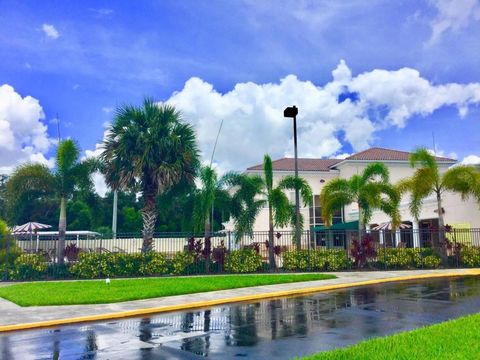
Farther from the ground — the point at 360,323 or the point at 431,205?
the point at 431,205

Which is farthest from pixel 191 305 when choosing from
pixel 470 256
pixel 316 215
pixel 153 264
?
pixel 316 215

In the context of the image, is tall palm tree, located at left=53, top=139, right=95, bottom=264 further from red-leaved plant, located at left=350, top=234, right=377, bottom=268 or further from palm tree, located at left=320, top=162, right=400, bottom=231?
red-leaved plant, located at left=350, top=234, right=377, bottom=268

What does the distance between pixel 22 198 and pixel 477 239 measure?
981 inches

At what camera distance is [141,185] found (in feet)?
73.2

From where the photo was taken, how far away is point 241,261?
2203 cm

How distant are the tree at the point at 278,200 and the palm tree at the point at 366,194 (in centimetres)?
206

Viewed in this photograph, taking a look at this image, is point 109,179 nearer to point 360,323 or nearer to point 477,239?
point 360,323

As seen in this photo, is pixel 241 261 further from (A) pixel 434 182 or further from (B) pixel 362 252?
(A) pixel 434 182

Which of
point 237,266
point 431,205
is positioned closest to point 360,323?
point 237,266

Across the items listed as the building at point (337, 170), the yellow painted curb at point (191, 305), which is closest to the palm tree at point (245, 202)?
the yellow painted curb at point (191, 305)

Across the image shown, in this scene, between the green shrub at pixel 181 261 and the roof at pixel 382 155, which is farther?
the roof at pixel 382 155

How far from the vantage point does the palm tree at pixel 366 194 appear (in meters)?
23.8

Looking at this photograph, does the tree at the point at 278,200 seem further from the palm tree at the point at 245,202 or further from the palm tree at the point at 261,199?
the palm tree at the point at 245,202

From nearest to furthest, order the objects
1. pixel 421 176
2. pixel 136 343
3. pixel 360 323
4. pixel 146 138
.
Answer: pixel 136 343, pixel 360 323, pixel 146 138, pixel 421 176
